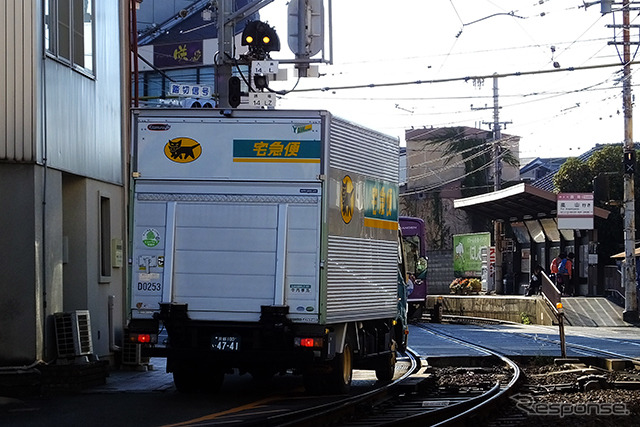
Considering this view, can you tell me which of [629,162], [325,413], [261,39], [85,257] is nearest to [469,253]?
[629,162]

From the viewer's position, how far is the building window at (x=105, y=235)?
1884 centimetres

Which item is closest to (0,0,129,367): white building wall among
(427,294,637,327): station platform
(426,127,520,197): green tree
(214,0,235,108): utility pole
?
(214,0,235,108): utility pole

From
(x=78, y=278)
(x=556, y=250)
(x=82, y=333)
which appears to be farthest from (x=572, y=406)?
(x=556, y=250)

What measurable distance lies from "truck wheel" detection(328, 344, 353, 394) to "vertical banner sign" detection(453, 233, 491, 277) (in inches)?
1415

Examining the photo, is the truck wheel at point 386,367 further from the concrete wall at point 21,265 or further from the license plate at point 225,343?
the concrete wall at point 21,265

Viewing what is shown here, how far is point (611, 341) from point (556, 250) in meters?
19.4

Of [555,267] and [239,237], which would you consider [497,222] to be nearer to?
[555,267]

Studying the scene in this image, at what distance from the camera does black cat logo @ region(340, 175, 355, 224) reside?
1438cm

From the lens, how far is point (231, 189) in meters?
13.9

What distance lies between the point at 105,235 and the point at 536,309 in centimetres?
2548

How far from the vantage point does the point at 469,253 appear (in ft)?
177

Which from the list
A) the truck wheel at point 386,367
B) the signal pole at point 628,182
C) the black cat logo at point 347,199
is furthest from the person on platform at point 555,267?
the black cat logo at point 347,199

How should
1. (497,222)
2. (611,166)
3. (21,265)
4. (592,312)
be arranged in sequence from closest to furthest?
(21,265), (592,312), (611,166), (497,222)

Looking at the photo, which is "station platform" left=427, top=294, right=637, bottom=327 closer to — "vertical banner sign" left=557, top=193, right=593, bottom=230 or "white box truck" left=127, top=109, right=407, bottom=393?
"vertical banner sign" left=557, top=193, right=593, bottom=230
